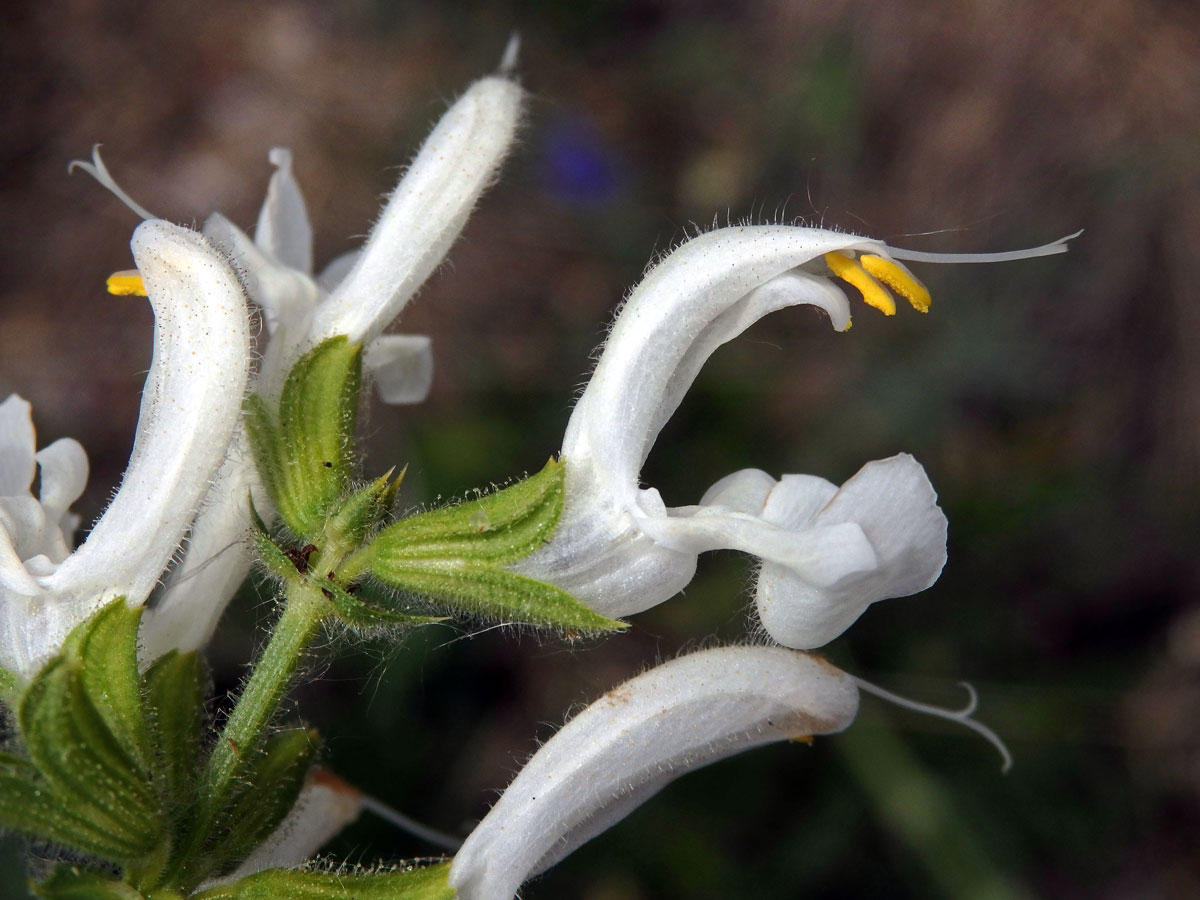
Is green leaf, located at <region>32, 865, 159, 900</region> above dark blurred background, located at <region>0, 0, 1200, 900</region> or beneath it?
above

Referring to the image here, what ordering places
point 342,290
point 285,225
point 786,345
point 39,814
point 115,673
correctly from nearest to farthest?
point 39,814 → point 115,673 → point 342,290 → point 285,225 → point 786,345

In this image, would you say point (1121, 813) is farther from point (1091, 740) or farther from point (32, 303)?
point (32, 303)

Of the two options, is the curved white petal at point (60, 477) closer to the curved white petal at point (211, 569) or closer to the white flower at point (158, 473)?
the white flower at point (158, 473)

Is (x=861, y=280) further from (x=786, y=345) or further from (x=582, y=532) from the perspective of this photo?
(x=786, y=345)

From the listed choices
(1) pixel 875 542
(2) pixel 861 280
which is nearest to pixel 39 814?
(1) pixel 875 542

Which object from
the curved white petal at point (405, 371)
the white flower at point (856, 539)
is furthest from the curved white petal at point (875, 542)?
the curved white petal at point (405, 371)

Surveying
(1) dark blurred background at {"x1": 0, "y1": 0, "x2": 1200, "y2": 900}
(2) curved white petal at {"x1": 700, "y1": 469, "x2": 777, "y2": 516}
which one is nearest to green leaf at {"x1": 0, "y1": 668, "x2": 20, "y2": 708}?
(2) curved white petal at {"x1": 700, "y1": 469, "x2": 777, "y2": 516}

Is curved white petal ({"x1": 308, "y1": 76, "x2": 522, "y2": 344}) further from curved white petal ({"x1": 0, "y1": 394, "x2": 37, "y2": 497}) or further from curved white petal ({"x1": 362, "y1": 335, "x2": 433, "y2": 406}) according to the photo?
curved white petal ({"x1": 0, "y1": 394, "x2": 37, "y2": 497})
